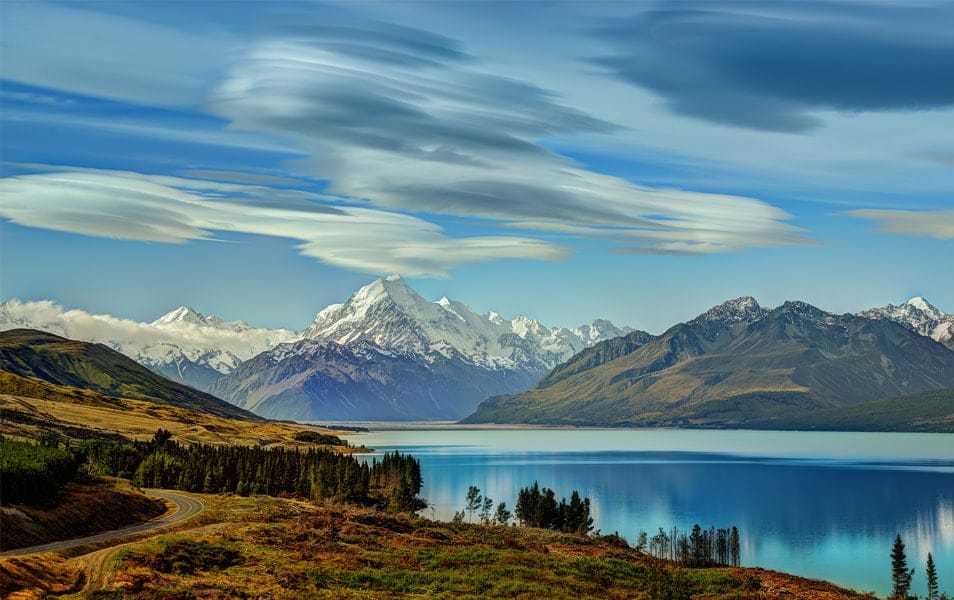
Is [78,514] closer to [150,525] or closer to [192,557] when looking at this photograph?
[150,525]

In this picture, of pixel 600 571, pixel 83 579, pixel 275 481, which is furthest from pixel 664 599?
pixel 275 481

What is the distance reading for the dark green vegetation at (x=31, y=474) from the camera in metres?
96.1

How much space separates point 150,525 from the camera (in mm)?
109938

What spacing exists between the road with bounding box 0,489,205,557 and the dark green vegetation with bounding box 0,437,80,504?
25.8ft

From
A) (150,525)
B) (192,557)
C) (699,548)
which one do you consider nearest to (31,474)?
(150,525)

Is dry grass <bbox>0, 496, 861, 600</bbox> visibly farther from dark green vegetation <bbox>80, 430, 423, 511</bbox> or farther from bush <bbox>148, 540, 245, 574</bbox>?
dark green vegetation <bbox>80, 430, 423, 511</bbox>

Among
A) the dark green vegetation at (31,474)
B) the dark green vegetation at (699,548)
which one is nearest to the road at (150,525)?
the dark green vegetation at (31,474)

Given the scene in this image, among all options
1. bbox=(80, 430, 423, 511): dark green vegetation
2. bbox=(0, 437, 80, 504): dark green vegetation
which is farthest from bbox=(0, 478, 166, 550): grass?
bbox=(80, 430, 423, 511): dark green vegetation

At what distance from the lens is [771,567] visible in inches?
5802

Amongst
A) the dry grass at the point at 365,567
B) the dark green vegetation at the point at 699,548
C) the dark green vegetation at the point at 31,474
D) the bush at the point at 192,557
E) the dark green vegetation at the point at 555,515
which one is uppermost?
the dark green vegetation at the point at 31,474

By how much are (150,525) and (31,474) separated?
1549 cm

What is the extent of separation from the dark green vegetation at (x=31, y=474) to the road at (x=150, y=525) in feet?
25.8

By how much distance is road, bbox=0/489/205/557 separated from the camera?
86.1m

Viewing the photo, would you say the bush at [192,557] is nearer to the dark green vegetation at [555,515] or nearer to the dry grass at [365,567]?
the dry grass at [365,567]
